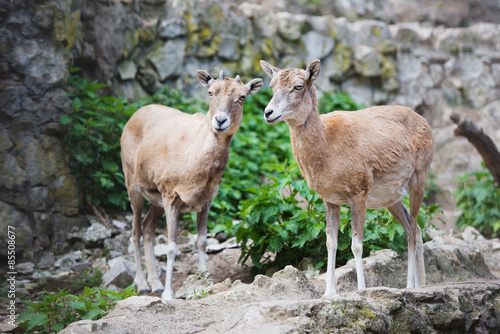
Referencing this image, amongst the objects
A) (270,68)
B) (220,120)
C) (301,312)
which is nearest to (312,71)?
(270,68)

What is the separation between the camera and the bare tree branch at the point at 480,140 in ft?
31.8

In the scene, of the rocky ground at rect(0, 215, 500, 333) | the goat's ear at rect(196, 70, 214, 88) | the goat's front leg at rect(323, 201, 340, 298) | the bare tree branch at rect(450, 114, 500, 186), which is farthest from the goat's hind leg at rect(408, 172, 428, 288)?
the bare tree branch at rect(450, 114, 500, 186)

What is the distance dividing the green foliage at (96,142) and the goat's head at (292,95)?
4.77 metres

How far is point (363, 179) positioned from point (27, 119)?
5.43 metres

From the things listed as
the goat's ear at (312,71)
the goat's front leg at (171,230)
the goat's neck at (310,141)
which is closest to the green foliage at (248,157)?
the goat's front leg at (171,230)

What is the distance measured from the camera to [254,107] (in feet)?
43.9

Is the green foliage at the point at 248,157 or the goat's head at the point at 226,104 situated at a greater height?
the goat's head at the point at 226,104

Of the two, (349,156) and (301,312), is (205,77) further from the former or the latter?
(301,312)

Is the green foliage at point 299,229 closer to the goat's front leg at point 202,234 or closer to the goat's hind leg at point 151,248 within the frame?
the goat's front leg at point 202,234

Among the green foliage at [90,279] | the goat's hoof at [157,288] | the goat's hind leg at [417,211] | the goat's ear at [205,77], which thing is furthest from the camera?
the green foliage at [90,279]

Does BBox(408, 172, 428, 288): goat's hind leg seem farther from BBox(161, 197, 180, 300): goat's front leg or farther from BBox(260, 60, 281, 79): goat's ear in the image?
BBox(161, 197, 180, 300): goat's front leg

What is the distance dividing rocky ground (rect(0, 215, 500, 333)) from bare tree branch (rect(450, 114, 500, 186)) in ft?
8.14

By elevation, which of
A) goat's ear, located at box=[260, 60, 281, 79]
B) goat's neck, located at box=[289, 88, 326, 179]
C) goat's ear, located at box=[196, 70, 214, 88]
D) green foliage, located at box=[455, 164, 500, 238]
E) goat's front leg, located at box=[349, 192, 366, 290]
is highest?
goat's ear, located at box=[260, 60, 281, 79]

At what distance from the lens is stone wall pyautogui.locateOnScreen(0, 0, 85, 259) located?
752 centimetres
